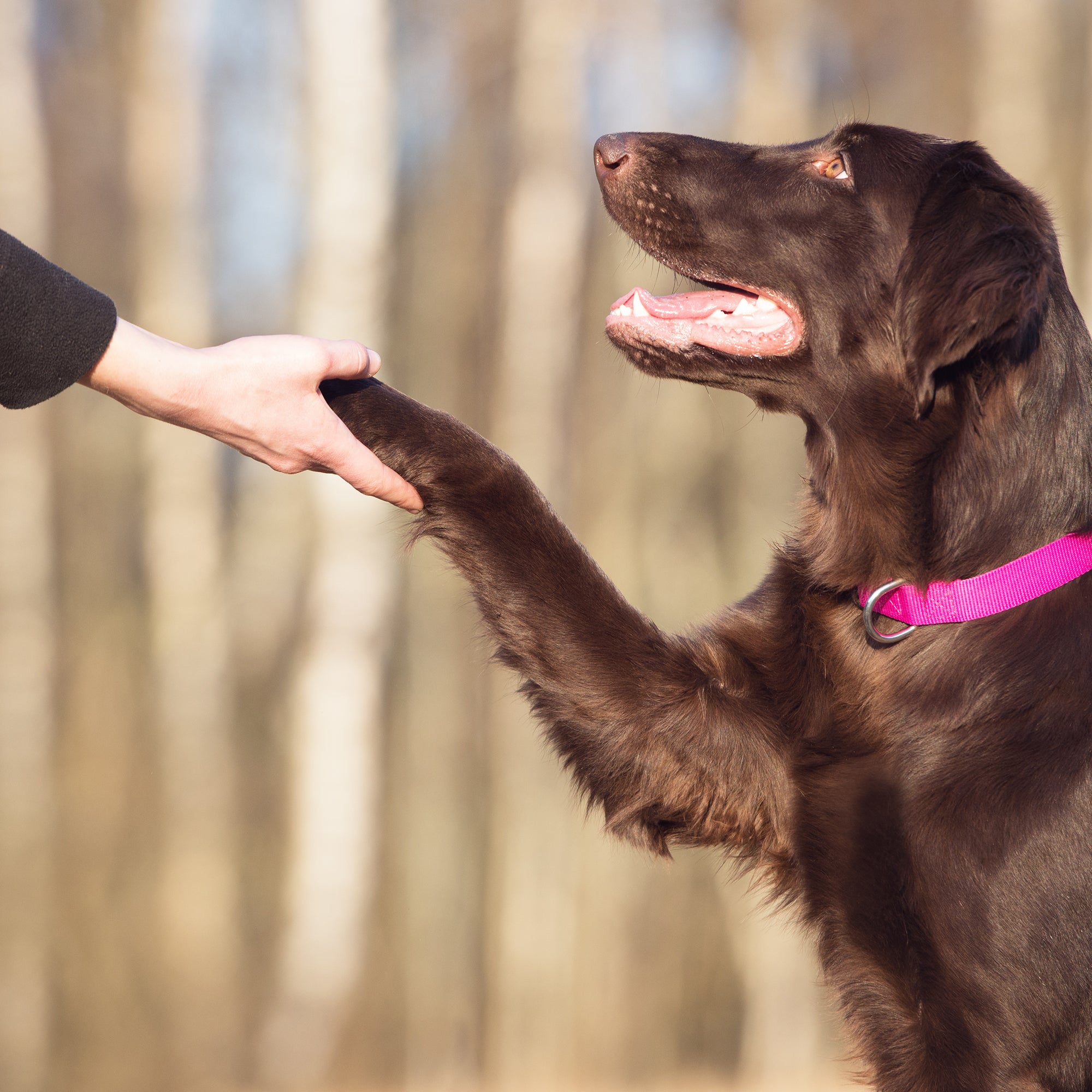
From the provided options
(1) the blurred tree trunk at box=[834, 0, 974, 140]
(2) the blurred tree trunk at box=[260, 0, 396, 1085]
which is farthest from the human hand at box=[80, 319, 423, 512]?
(1) the blurred tree trunk at box=[834, 0, 974, 140]

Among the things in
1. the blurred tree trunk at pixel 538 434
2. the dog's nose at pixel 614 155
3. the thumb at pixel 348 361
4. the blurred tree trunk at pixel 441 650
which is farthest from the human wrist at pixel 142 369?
the blurred tree trunk at pixel 441 650

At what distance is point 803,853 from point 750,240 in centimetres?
139

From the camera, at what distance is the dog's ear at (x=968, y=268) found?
212cm

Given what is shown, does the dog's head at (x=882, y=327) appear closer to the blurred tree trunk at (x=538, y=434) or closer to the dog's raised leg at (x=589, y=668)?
the dog's raised leg at (x=589, y=668)

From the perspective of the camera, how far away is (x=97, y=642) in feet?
42.0

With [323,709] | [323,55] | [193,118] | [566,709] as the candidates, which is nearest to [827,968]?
[566,709]

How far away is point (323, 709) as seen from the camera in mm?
7410

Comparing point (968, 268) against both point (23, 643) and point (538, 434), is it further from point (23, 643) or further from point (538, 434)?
point (23, 643)

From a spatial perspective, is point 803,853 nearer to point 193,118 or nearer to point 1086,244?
point 193,118

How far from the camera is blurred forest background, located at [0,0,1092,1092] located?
7.66 meters

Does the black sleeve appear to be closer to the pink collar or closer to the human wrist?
the human wrist

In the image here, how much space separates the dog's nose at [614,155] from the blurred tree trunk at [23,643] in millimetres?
6448

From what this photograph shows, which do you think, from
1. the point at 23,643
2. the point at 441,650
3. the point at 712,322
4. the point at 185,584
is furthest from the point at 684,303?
the point at 441,650

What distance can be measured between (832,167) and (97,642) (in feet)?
38.7
